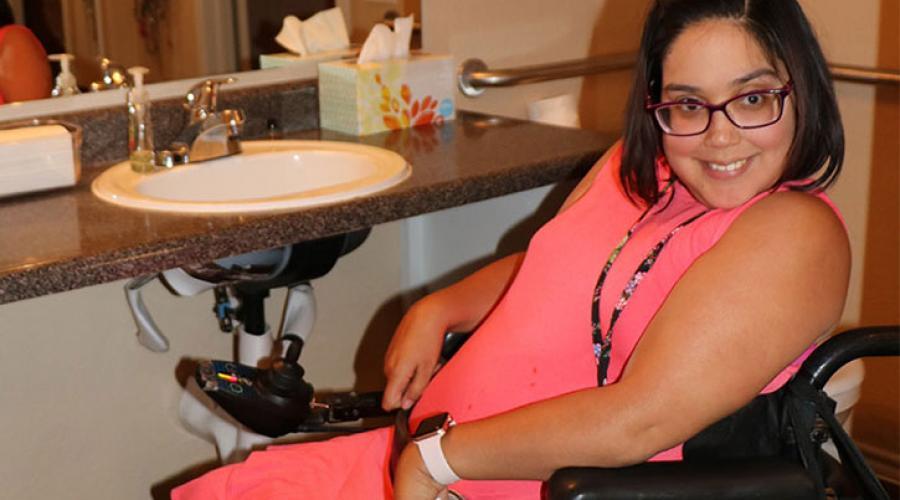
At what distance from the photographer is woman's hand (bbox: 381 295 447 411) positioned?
5.91ft

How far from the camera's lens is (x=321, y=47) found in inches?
99.3

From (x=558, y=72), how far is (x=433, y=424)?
1.51m

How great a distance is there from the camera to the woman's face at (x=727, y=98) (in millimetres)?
1428

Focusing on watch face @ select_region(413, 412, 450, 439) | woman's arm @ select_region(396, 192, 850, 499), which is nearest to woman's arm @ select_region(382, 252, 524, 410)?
watch face @ select_region(413, 412, 450, 439)

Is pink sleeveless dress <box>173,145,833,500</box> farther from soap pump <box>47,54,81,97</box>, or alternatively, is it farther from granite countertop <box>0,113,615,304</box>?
soap pump <box>47,54,81,97</box>

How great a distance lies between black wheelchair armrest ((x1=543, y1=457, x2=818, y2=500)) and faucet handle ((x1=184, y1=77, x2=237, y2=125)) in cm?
115

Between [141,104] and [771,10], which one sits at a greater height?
[771,10]

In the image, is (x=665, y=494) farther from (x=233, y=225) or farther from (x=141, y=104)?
(x=141, y=104)

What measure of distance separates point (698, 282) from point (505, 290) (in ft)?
1.79

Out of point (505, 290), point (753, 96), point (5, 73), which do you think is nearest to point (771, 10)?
point (753, 96)

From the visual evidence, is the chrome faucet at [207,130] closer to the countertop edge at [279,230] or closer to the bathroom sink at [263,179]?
the bathroom sink at [263,179]

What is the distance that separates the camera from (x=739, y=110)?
1437 mm

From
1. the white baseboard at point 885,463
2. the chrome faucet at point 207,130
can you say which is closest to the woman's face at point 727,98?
the chrome faucet at point 207,130

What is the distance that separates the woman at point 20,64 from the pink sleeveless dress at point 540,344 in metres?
0.79
